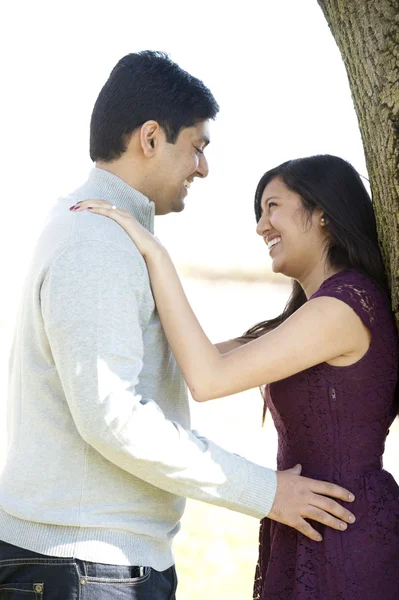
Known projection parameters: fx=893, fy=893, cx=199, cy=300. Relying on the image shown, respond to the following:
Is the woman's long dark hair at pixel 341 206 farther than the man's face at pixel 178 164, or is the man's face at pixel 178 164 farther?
the woman's long dark hair at pixel 341 206

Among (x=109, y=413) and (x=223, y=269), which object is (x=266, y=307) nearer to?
(x=223, y=269)

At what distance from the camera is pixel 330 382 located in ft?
8.23

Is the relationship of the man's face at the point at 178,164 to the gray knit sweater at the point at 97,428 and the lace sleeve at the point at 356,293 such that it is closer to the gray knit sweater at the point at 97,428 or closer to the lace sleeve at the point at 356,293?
the gray knit sweater at the point at 97,428

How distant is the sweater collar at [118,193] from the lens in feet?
7.93

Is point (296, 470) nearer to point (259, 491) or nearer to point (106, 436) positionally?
point (259, 491)

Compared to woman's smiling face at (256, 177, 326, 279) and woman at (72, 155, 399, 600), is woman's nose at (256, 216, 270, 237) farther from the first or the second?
woman at (72, 155, 399, 600)

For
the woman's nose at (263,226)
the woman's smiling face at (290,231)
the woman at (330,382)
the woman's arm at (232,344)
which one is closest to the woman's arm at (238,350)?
the woman at (330,382)

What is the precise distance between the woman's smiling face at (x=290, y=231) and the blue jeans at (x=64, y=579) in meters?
1.09

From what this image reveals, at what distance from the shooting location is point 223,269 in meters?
20.9

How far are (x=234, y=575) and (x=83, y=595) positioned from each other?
311 centimetres

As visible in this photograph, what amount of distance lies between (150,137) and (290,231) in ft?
1.97

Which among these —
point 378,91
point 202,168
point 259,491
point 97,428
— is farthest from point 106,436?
point 378,91

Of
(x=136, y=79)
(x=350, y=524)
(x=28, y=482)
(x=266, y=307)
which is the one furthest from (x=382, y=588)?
(x=266, y=307)

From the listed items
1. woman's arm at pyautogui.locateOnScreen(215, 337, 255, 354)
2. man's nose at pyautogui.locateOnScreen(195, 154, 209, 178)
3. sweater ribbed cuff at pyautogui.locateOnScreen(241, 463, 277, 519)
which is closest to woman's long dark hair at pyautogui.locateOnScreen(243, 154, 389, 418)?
man's nose at pyautogui.locateOnScreen(195, 154, 209, 178)
